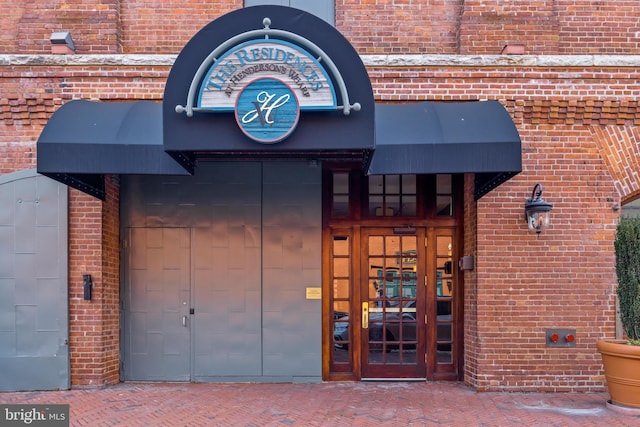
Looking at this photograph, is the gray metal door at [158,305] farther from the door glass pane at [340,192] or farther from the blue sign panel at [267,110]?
the blue sign panel at [267,110]

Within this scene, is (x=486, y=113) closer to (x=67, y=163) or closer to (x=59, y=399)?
(x=67, y=163)

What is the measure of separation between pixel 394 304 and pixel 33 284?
5244 millimetres

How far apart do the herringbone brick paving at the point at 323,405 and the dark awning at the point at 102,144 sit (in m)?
2.97

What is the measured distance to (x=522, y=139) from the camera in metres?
8.45

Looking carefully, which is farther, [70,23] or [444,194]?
[444,194]

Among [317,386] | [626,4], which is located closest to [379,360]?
[317,386]

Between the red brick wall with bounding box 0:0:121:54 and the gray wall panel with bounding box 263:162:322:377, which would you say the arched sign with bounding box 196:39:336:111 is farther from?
the red brick wall with bounding box 0:0:121:54

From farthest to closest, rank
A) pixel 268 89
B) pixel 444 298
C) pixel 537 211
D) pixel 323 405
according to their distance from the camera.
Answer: pixel 444 298, pixel 537 211, pixel 323 405, pixel 268 89

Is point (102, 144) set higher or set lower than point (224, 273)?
higher

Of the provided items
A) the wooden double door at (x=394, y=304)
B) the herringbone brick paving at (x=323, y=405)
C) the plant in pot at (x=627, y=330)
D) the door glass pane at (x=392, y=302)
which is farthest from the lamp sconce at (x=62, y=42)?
the plant in pot at (x=627, y=330)

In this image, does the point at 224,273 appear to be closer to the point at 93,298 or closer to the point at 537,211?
the point at 93,298

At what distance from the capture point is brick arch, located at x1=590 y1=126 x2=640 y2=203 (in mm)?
8398

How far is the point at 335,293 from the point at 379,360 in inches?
47.7

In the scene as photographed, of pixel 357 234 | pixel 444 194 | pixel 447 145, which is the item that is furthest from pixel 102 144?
pixel 444 194
